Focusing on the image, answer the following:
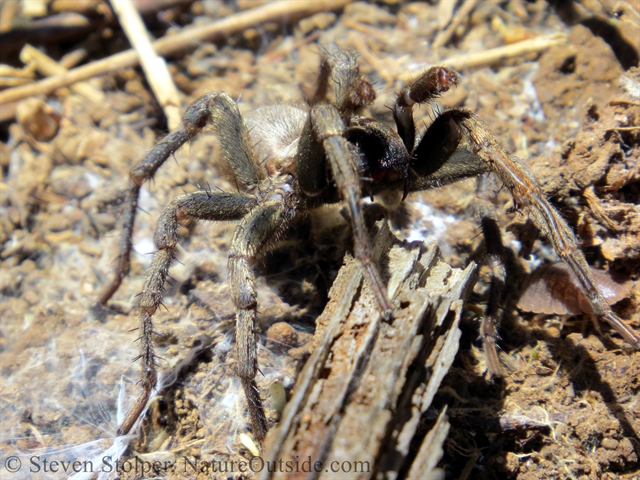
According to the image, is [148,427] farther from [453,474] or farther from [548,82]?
[548,82]

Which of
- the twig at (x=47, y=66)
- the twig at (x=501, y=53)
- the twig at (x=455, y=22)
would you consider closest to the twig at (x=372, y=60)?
the twig at (x=501, y=53)

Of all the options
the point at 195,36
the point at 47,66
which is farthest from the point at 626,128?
the point at 47,66

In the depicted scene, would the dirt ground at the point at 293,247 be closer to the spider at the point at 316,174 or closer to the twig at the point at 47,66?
the twig at the point at 47,66

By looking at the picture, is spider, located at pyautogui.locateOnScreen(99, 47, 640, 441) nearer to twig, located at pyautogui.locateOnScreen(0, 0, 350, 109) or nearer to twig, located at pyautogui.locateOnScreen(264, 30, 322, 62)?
twig, located at pyautogui.locateOnScreen(264, 30, 322, 62)

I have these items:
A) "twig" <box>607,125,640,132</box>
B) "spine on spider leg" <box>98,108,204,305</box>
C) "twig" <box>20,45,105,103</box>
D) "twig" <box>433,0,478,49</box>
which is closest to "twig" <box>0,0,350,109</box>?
"twig" <box>20,45,105,103</box>

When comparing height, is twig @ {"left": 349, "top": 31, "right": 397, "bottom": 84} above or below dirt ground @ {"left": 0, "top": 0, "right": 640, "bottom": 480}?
above

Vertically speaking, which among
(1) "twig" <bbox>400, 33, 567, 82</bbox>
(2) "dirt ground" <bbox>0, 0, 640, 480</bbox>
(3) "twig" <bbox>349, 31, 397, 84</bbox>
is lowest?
(2) "dirt ground" <bbox>0, 0, 640, 480</bbox>

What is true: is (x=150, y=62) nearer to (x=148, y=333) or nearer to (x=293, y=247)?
A: (x=293, y=247)

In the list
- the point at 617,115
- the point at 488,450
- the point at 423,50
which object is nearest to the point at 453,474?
the point at 488,450
